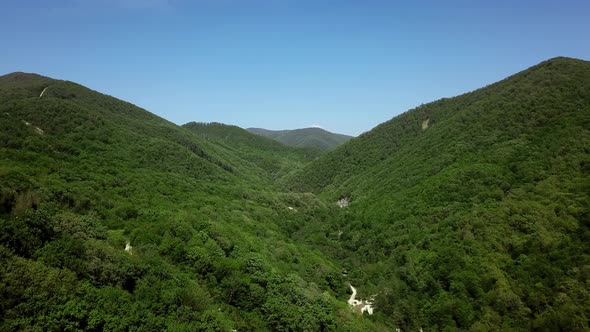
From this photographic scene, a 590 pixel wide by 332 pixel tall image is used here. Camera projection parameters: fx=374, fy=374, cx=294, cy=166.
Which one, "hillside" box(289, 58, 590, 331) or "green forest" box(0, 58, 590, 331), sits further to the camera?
"hillside" box(289, 58, 590, 331)

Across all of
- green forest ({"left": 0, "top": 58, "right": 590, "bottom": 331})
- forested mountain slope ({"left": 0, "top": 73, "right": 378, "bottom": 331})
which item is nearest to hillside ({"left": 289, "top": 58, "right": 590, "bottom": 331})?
green forest ({"left": 0, "top": 58, "right": 590, "bottom": 331})

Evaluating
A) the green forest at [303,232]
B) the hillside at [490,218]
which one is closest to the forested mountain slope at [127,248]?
the green forest at [303,232]

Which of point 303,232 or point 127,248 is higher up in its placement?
point 127,248

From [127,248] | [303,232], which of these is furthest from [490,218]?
[127,248]

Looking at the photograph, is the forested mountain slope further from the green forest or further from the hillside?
the hillside

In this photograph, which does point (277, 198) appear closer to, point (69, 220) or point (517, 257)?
point (517, 257)

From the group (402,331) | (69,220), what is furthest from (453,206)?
(69,220)

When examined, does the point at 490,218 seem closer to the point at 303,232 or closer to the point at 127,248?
the point at 303,232
